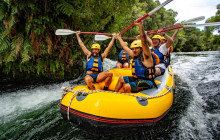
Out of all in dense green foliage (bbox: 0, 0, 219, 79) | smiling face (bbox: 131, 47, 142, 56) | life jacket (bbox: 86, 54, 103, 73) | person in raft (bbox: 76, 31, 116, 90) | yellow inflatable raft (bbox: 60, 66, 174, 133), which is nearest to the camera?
yellow inflatable raft (bbox: 60, 66, 174, 133)

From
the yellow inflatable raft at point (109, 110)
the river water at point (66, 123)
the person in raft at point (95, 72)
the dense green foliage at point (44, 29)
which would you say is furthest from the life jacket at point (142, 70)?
the dense green foliage at point (44, 29)

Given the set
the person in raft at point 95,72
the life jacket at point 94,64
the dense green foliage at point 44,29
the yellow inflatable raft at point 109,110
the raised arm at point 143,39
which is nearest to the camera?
the yellow inflatable raft at point 109,110

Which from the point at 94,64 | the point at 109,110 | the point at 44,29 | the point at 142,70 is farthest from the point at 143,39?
the point at 44,29

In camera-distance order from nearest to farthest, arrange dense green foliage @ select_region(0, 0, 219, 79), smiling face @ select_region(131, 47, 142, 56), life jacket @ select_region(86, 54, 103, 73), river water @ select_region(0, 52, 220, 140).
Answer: river water @ select_region(0, 52, 220, 140) → smiling face @ select_region(131, 47, 142, 56) → dense green foliage @ select_region(0, 0, 219, 79) → life jacket @ select_region(86, 54, 103, 73)

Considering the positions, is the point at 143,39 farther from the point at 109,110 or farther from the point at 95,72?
the point at 95,72

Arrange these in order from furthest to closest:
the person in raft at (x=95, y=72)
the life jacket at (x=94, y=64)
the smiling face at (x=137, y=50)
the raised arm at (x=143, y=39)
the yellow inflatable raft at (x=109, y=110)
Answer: the life jacket at (x=94, y=64)
the person in raft at (x=95, y=72)
the smiling face at (x=137, y=50)
the raised arm at (x=143, y=39)
the yellow inflatable raft at (x=109, y=110)

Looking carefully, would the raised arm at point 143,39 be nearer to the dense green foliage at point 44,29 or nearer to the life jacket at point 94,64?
the life jacket at point 94,64

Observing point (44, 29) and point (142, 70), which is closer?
point (142, 70)

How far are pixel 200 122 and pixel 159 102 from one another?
4.72ft

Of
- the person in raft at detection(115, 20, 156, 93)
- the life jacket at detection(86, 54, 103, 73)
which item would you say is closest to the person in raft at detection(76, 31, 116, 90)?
the life jacket at detection(86, 54, 103, 73)

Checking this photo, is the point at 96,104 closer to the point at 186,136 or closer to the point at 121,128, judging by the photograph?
the point at 121,128

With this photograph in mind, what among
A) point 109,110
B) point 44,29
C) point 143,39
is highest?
point 44,29

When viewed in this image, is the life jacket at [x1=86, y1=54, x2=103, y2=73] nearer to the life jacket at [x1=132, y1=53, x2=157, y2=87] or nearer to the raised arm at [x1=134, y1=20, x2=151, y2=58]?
the life jacket at [x1=132, y1=53, x2=157, y2=87]

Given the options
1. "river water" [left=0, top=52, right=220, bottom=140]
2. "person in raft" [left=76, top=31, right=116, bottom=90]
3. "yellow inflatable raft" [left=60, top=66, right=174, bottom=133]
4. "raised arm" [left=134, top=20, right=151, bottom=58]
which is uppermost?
"raised arm" [left=134, top=20, right=151, bottom=58]
